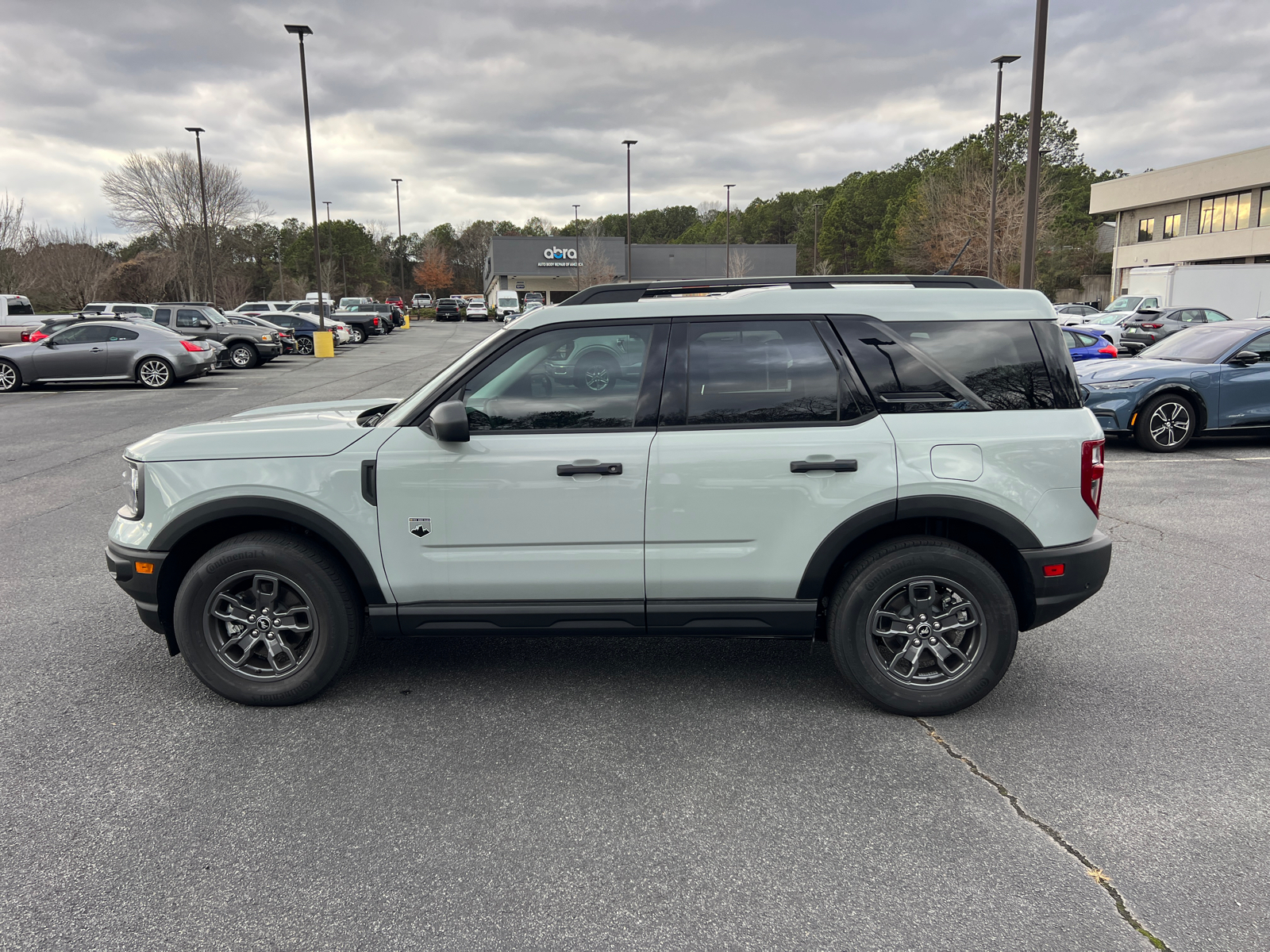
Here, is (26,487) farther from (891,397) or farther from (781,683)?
(891,397)

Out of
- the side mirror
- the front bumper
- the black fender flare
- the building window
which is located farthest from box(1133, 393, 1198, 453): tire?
the building window

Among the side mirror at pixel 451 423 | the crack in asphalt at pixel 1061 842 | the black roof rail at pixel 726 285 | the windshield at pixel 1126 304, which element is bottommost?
the crack in asphalt at pixel 1061 842

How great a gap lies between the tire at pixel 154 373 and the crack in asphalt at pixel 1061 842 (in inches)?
793

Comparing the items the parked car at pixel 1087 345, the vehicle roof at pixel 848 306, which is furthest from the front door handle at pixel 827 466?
the parked car at pixel 1087 345

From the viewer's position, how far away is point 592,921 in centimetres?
255

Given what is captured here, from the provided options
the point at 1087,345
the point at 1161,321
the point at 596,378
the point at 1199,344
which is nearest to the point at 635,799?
the point at 596,378

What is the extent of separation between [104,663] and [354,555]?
174 cm

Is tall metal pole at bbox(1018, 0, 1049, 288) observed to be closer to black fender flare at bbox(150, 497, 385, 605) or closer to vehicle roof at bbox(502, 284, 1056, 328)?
vehicle roof at bbox(502, 284, 1056, 328)

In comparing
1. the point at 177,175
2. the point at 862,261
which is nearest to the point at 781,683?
the point at 177,175

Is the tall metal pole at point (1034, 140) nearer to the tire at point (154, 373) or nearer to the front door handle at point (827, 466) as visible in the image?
the front door handle at point (827, 466)

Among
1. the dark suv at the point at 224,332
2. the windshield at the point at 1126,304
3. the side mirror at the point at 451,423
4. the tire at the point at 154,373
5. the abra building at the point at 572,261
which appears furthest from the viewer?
the abra building at the point at 572,261

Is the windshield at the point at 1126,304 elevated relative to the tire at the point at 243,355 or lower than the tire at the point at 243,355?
elevated

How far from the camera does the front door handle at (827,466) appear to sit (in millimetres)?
3674

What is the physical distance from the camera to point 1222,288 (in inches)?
1363
